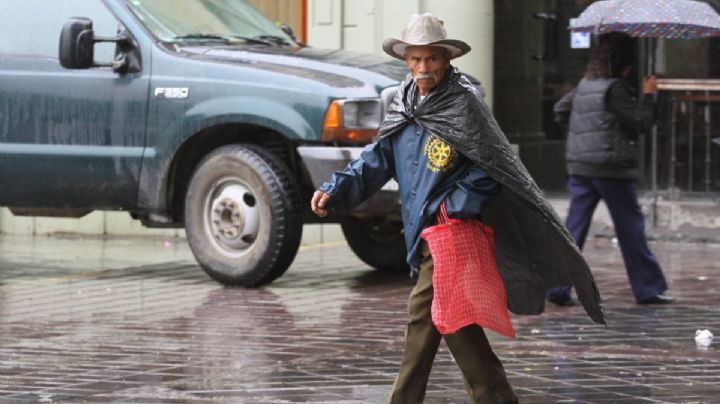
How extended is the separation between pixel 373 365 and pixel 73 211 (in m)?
4.35

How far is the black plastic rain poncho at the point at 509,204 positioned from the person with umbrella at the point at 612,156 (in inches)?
139

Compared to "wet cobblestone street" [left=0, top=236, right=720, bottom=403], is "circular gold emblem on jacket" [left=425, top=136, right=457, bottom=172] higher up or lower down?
higher up

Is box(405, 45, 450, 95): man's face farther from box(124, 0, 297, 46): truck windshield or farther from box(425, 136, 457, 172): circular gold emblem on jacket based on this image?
box(124, 0, 297, 46): truck windshield

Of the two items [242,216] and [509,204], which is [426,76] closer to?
[509,204]

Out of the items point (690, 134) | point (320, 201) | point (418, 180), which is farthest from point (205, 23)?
point (418, 180)

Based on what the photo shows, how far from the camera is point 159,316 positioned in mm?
9844

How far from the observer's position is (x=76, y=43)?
10.9 metres

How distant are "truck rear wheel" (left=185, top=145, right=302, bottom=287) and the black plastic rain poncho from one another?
4240mm

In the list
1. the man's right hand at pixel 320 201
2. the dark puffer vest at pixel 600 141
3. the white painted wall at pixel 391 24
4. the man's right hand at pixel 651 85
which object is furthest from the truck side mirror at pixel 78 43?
the man's right hand at pixel 651 85

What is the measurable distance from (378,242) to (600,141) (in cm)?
245

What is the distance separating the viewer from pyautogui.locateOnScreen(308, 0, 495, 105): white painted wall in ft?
48.1

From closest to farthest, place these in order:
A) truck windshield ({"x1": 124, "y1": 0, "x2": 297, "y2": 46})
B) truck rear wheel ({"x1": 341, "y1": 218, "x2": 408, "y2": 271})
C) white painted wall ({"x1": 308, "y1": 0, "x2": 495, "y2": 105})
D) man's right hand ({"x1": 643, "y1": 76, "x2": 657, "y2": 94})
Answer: truck windshield ({"x1": 124, "y1": 0, "x2": 297, "y2": 46}) → truck rear wheel ({"x1": 341, "y1": 218, "x2": 408, "y2": 271}) → man's right hand ({"x1": 643, "y1": 76, "x2": 657, "y2": 94}) → white painted wall ({"x1": 308, "y1": 0, "x2": 495, "y2": 105})

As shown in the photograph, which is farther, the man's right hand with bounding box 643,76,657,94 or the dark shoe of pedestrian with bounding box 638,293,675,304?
the man's right hand with bounding box 643,76,657,94

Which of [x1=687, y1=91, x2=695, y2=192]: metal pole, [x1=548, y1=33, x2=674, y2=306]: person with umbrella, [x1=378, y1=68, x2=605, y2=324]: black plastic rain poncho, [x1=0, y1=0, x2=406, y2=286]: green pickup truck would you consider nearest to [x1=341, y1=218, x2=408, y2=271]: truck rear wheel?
[x1=0, y1=0, x2=406, y2=286]: green pickup truck
